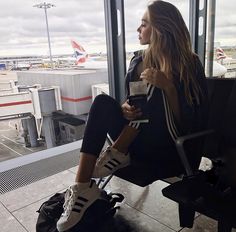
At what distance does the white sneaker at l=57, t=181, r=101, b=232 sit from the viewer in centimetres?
111

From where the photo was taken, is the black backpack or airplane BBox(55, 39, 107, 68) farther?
airplane BBox(55, 39, 107, 68)

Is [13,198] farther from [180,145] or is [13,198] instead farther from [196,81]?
[196,81]

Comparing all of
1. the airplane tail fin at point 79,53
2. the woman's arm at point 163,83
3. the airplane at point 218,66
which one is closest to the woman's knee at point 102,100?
the woman's arm at point 163,83

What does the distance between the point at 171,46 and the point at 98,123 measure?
20.7 inches

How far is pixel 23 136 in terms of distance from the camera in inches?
371

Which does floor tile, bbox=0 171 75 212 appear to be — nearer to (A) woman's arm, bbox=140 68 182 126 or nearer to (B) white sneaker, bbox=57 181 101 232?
(B) white sneaker, bbox=57 181 101 232

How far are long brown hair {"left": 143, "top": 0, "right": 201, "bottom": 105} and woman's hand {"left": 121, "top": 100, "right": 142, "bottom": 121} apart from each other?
227 millimetres

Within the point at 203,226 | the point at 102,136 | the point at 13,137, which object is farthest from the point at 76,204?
the point at 13,137

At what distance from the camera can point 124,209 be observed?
5.21 ft

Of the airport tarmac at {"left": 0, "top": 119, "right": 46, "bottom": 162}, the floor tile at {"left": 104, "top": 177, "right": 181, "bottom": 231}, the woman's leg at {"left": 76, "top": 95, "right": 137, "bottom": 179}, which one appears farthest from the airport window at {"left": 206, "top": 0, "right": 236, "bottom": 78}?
the airport tarmac at {"left": 0, "top": 119, "right": 46, "bottom": 162}

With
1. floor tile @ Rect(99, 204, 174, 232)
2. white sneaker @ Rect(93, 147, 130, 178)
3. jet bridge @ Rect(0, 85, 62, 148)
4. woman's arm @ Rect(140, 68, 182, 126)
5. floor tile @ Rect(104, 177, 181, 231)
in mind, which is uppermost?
woman's arm @ Rect(140, 68, 182, 126)

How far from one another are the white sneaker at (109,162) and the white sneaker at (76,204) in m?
0.08

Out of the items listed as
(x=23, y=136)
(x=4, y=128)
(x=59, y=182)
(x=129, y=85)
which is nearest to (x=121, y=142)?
(x=129, y=85)

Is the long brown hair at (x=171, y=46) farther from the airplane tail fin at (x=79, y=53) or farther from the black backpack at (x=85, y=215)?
the airplane tail fin at (x=79, y=53)
